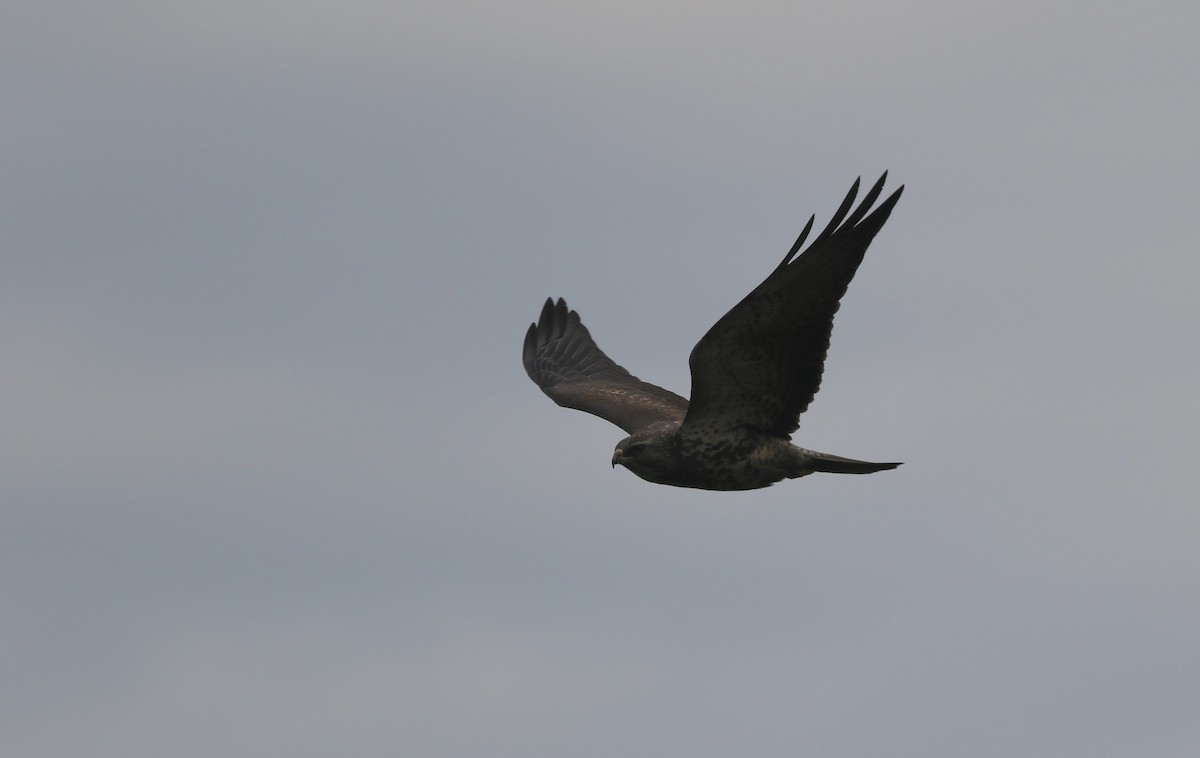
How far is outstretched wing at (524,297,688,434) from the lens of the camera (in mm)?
18750

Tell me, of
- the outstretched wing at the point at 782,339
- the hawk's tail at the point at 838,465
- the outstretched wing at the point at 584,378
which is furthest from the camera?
the outstretched wing at the point at 584,378

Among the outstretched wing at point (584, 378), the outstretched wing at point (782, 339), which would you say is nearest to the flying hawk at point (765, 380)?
the outstretched wing at point (782, 339)

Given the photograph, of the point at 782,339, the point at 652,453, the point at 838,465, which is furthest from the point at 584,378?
the point at 782,339

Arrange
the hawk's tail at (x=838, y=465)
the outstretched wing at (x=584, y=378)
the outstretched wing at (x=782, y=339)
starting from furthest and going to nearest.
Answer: the outstretched wing at (x=584, y=378)
the hawk's tail at (x=838, y=465)
the outstretched wing at (x=782, y=339)

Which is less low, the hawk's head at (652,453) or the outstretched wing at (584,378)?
the outstretched wing at (584,378)

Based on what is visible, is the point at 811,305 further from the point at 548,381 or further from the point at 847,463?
the point at 548,381

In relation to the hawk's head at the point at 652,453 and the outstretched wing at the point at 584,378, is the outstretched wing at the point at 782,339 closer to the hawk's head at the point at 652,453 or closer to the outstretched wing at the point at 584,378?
the hawk's head at the point at 652,453

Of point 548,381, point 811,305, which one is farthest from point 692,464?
point 548,381

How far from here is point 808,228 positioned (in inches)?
548

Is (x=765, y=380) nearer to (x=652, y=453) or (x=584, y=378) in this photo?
(x=652, y=453)

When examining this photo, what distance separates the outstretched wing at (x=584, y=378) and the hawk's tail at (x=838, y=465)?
257 cm

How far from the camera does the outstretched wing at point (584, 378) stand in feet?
61.5

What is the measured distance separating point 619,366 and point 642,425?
10.4 feet

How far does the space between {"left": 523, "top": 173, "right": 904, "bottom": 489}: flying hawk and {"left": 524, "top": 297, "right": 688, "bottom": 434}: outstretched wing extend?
1127mm
